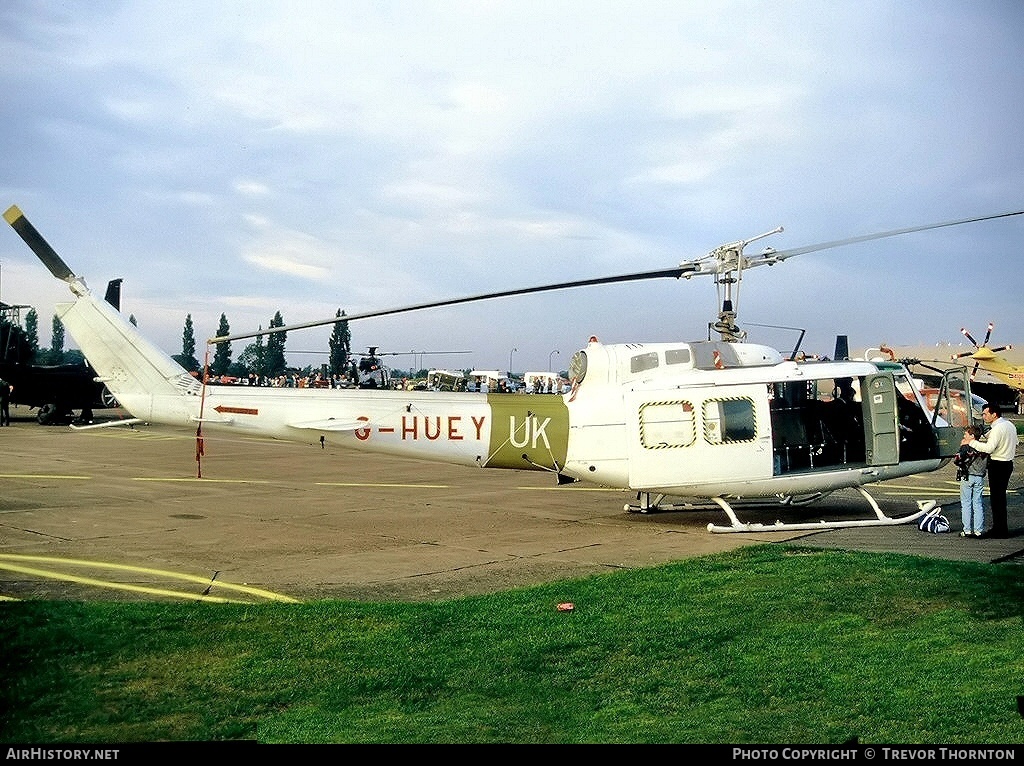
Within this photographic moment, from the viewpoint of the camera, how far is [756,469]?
13.1 metres

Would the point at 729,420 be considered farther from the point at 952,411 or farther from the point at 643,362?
the point at 952,411

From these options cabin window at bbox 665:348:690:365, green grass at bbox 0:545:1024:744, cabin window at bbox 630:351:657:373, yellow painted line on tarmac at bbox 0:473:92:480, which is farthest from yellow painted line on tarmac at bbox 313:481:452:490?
green grass at bbox 0:545:1024:744

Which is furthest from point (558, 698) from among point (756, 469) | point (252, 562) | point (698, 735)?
point (756, 469)

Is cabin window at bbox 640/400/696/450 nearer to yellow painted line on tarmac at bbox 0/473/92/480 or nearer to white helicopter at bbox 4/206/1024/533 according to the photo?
white helicopter at bbox 4/206/1024/533

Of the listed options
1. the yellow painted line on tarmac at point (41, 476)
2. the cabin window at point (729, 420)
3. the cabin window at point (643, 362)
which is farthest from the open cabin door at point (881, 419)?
the yellow painted line on tarmac at point (41, 476)

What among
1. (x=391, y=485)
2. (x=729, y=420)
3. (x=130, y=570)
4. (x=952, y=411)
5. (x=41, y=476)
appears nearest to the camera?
(x=130, y=570)

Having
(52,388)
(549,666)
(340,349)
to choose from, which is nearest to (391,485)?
(549,666)

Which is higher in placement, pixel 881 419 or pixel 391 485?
pixel 881 419

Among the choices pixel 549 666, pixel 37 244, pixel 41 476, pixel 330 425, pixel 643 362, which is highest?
pixel 37 244

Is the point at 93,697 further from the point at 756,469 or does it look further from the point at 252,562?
the point at 756,469

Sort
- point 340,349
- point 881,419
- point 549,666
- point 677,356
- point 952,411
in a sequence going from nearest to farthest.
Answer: point 549,666 → point 881,419 → point 677,356 → point 952,411 → point 340,349

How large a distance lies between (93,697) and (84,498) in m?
11.5

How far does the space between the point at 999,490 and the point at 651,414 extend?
4.90m

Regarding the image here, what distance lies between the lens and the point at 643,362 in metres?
13.6
